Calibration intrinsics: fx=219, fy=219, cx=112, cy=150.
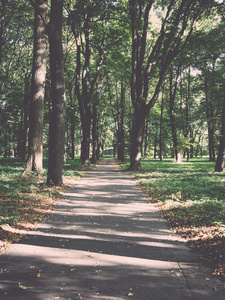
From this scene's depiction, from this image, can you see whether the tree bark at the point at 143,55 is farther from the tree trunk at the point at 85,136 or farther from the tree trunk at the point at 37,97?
the tree trunk at the point at 37,97

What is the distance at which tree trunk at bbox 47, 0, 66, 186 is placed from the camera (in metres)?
8.86

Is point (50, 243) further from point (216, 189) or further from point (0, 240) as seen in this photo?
point (216, 189)

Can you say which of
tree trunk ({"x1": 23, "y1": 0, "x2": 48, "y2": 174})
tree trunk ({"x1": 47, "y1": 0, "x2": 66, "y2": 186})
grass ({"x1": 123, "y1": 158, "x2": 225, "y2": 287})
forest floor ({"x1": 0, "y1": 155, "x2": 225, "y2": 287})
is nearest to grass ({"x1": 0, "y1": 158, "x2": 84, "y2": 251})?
forest floor ({"x1": 0, "y1": 155, "x2": 225, "y2": 287})

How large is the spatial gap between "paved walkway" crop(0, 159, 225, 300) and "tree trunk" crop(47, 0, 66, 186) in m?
3.46

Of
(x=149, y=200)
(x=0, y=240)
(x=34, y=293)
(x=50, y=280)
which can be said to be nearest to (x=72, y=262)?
(x=50, y=280)

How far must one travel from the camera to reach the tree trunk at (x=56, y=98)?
29.1ft

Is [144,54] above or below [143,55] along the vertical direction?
above

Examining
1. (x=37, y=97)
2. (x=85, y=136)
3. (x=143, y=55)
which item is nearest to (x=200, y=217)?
(x=37, y=97)

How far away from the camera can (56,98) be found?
29.6 ft

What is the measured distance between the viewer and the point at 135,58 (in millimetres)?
16500

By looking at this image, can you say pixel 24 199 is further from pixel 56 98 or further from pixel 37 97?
pixel 37 97

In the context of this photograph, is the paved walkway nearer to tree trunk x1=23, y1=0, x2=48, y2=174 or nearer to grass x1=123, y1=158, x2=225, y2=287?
grass x1=123, y1=158, x2=225, y2=287

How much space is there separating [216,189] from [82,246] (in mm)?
6931

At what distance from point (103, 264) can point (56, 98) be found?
23.5 ft
